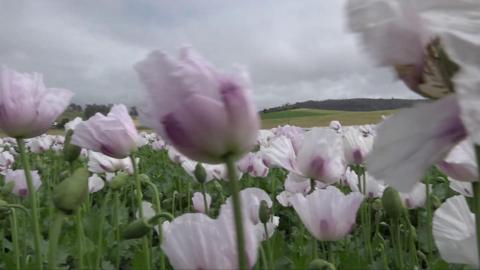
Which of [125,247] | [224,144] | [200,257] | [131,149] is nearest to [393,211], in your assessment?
[131,149]

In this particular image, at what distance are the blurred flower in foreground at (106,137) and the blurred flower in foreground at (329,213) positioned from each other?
505 mm

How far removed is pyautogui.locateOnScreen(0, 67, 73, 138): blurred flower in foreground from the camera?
138 cm

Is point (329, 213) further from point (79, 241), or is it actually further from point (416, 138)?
point (416, 138)

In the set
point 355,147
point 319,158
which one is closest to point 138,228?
point 319,158

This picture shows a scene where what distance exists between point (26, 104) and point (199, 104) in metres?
0.86

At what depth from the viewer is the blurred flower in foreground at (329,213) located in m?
1.56

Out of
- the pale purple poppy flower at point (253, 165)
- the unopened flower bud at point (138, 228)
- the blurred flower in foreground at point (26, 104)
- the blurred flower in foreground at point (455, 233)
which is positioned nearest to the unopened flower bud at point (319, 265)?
the blurred flower in foreground at point (455, 233)

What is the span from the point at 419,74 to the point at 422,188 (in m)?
1.66

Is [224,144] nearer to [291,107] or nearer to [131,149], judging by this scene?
[131,149]

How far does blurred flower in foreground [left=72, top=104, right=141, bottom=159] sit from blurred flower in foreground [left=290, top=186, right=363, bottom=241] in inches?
19.9

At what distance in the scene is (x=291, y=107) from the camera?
4275 centimetres

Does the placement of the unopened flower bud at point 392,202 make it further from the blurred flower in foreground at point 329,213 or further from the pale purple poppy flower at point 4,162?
the pale purple poppy flower at point 4,162

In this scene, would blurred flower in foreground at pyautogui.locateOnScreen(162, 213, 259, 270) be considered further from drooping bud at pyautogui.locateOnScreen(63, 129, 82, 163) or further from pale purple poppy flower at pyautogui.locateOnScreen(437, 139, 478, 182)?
drooping bud at pyautogui.locateOnScreen(63, 129, 82, 163)

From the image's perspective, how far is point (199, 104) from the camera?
681 millimetres
